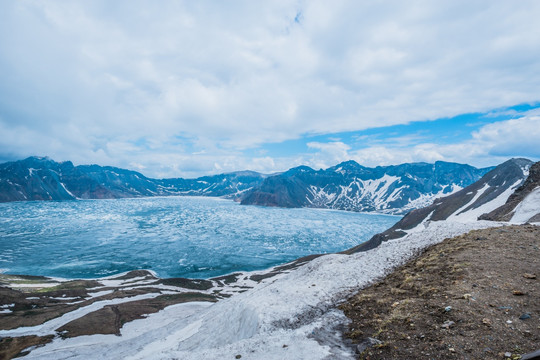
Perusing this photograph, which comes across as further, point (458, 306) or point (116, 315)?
point (116, 315)

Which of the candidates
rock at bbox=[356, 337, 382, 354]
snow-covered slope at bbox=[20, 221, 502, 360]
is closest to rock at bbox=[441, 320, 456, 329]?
rock at bbox=[356, 337, 382, 354]

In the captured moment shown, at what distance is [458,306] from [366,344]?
4.02 metres

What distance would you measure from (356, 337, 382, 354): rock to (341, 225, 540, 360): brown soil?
204mm

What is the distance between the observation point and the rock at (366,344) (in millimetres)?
9562

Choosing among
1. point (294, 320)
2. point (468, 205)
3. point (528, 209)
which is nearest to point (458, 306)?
point (294, 320)

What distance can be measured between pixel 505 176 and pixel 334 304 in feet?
543

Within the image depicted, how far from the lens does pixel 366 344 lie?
32.3 feet

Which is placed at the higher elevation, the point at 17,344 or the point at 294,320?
the point at 294,320

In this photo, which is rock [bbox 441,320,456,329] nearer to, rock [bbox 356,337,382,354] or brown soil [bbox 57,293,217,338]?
rock [bbox 356,337,382,354]

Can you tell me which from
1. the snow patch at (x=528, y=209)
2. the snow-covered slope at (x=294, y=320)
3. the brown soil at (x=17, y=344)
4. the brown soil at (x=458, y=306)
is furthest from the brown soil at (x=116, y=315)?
the snow patch at (x=528, y=209)

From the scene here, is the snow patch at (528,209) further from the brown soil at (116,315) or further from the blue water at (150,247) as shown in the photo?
the blue water at (150,247)

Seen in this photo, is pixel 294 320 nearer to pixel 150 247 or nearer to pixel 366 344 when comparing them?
pixel 366 344

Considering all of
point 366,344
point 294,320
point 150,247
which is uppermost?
point 366,344

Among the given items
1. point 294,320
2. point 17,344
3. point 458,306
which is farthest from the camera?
point 17,344
